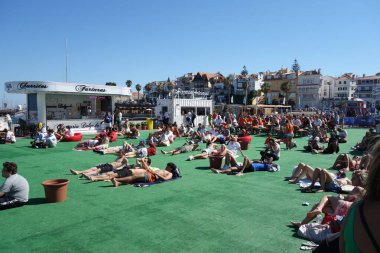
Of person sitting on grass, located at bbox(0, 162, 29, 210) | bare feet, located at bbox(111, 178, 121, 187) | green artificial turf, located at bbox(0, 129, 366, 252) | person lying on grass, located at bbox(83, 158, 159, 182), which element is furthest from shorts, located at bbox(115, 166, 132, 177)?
person sitting on grass, located at bbox(0, 162, 29, 210)

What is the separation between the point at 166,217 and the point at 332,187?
4215 mm

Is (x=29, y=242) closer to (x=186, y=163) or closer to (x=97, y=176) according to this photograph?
(x=97, y=176)

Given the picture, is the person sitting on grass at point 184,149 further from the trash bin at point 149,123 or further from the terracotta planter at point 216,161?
the trash bin at point 149,123

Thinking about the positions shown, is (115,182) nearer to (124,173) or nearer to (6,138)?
(124,173)

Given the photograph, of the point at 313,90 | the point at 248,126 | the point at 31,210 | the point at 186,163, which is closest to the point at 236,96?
the point at 313,90

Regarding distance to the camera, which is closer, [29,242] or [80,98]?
[29,242]

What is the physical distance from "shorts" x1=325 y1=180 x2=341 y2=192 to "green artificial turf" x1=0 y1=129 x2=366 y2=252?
489 millimetres

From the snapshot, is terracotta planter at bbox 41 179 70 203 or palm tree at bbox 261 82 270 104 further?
palm tree at bbox 261 82 270 104

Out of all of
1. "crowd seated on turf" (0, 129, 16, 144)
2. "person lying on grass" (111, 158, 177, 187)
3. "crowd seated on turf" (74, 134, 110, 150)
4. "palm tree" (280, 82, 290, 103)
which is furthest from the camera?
"palm tree" (280, 82, 290, 103)

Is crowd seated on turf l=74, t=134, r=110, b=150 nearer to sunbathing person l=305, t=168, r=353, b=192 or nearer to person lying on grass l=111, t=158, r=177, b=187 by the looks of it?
person lying on grass l=111, t=158, r=177, b=187

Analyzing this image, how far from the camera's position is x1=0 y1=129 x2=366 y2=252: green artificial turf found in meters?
4.93

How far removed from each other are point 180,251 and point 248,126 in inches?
724

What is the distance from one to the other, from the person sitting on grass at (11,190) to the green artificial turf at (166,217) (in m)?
0.17

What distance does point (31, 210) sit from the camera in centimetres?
648
